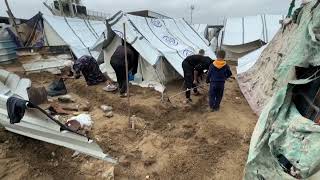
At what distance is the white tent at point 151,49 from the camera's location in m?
7.61

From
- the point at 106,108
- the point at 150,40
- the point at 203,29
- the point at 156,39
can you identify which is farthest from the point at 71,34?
the point at 203,29

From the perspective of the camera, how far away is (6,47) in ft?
41.2

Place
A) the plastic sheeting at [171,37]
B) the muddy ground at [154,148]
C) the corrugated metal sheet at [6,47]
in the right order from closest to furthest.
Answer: the muddy ground at [154,148] → the plastic sheeting at [171,37] → the corrugated metal sheet at [6,47]

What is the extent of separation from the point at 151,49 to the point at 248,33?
913 cm

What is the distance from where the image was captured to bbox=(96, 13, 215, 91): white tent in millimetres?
7605

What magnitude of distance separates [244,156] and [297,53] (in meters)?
1.64

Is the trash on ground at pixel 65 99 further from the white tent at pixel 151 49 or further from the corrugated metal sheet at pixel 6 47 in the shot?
the corrugated metal sheet at pixel 6 47

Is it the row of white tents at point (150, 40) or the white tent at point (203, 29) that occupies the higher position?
the row of white tents at point (150, 40)

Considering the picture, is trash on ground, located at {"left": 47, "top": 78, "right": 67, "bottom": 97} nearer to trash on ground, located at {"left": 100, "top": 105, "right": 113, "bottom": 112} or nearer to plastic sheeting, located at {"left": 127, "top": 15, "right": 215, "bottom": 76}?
trash on ground, located at {"left": 100, "top": 105, "right": 113, "bottom": 112}

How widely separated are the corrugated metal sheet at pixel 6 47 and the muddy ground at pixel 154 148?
842 centimetres

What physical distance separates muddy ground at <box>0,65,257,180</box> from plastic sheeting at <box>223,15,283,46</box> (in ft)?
30.2

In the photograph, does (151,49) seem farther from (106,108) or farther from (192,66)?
(106,108)

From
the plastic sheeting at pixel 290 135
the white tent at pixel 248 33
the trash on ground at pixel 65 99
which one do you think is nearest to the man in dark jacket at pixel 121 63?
the trash on ground at pixel 65 99

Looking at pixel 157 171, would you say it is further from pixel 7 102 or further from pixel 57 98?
pixel 57 98
